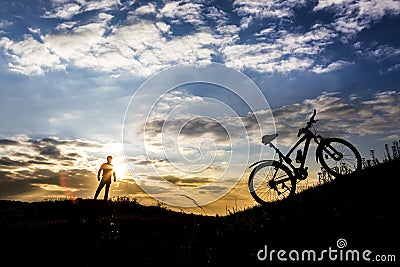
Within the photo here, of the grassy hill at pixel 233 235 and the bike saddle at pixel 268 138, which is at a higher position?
the bike saddle at pixel 268 138

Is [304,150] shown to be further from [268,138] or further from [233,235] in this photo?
[233,235]

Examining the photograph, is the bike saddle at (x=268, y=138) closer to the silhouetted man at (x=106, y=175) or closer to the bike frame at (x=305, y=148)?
the bike frame at (x=305, y=148)

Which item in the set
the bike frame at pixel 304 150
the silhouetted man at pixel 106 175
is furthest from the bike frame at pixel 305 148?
the silhouetted man at pixel 106 175

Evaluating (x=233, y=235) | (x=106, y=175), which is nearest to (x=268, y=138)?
(x=233, y=235)

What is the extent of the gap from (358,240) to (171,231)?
5.75 meters

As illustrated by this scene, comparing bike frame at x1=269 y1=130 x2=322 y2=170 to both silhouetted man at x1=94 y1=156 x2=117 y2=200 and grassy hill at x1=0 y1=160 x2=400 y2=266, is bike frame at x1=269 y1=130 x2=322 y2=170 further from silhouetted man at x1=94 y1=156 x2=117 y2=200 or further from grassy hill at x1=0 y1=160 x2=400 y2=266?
silhouetted man at x1=94 y1=156 x2=117 y2=200

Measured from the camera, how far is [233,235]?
9.27m

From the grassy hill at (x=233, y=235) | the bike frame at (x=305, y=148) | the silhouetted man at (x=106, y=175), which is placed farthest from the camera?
the silhouetted man at (x=106, y=175)

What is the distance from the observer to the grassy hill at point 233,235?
785 centimetres

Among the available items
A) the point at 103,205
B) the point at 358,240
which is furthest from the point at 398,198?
the point at 103,205

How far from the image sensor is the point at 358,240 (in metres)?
7.70

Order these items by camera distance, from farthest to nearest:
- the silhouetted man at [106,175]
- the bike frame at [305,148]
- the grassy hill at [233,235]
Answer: the silhouetted man at [106,175] → the bike frame at [305,148] → the grassy hill at [233,235]

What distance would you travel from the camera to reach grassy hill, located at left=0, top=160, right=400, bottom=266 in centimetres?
785

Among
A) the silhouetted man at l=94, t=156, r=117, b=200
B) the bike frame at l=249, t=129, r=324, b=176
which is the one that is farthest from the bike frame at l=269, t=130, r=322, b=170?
the silhouetted man at l=94, t=156, r=117, b=200
